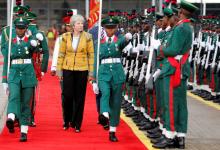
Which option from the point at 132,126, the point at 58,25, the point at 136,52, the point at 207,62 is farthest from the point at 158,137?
the point at 58,25

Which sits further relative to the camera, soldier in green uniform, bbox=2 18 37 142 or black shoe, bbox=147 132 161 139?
black shoe, bbox=147 132 161 139

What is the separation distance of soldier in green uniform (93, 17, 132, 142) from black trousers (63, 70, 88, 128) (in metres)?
0.84

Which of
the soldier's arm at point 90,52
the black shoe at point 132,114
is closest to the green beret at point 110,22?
the soldier's arm at point 90,52

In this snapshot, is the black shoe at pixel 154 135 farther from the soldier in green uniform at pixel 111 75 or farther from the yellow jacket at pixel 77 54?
the yellow jacket at pixel 77 54

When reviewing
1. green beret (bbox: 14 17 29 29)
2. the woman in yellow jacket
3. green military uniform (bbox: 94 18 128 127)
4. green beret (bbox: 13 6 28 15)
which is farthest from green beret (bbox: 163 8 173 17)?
green beret (bbox: 13 6 28 15)

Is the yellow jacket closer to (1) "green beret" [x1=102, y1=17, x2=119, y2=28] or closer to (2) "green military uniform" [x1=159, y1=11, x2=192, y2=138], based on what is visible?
(1) "green beret" [x1=102, y1=17, x2=119, y2=28]

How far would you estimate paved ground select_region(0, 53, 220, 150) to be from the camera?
10.1 metres

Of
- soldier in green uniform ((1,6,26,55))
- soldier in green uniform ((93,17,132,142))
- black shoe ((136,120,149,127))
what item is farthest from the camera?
black shoe ((136,120,149,127))

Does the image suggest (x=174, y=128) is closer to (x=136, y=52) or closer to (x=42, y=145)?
(x=42, y=145)

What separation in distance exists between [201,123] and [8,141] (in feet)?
12.4

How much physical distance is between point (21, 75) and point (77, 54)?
3.79 ft

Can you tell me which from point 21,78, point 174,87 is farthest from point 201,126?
point 21,78

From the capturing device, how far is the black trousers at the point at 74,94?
11375 millimetres

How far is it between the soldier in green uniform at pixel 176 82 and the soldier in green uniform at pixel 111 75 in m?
0.94
